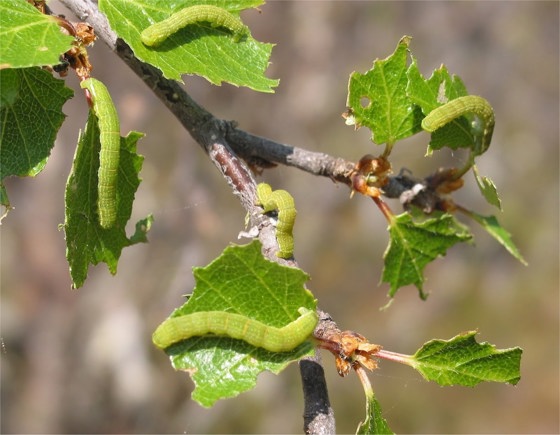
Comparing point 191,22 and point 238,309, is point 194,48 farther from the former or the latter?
point 238,309

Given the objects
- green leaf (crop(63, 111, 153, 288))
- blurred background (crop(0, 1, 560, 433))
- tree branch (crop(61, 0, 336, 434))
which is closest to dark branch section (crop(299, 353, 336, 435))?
tree branch (crop(61, 0, 336, 434))

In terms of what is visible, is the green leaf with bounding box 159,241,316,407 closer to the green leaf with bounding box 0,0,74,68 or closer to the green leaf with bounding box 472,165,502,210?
the green leaf with bounding box 0,0,74,68

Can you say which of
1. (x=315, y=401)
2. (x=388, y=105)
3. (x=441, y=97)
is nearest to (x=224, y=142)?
(x=388, y=105)

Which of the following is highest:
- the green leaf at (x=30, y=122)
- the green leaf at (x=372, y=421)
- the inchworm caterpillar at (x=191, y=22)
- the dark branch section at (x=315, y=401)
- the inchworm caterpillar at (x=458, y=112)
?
the inchworm caterpillar at (x=191, y=22)

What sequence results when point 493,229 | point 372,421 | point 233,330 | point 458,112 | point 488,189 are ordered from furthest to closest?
point 493,229, point 488,189, point 458,112, point 372,421, point 233,330

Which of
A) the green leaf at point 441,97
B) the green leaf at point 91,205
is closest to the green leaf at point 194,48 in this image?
the green leaf at point 91,205

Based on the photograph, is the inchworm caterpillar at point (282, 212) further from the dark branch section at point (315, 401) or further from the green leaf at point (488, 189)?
the green leaf at point (488, 189)
